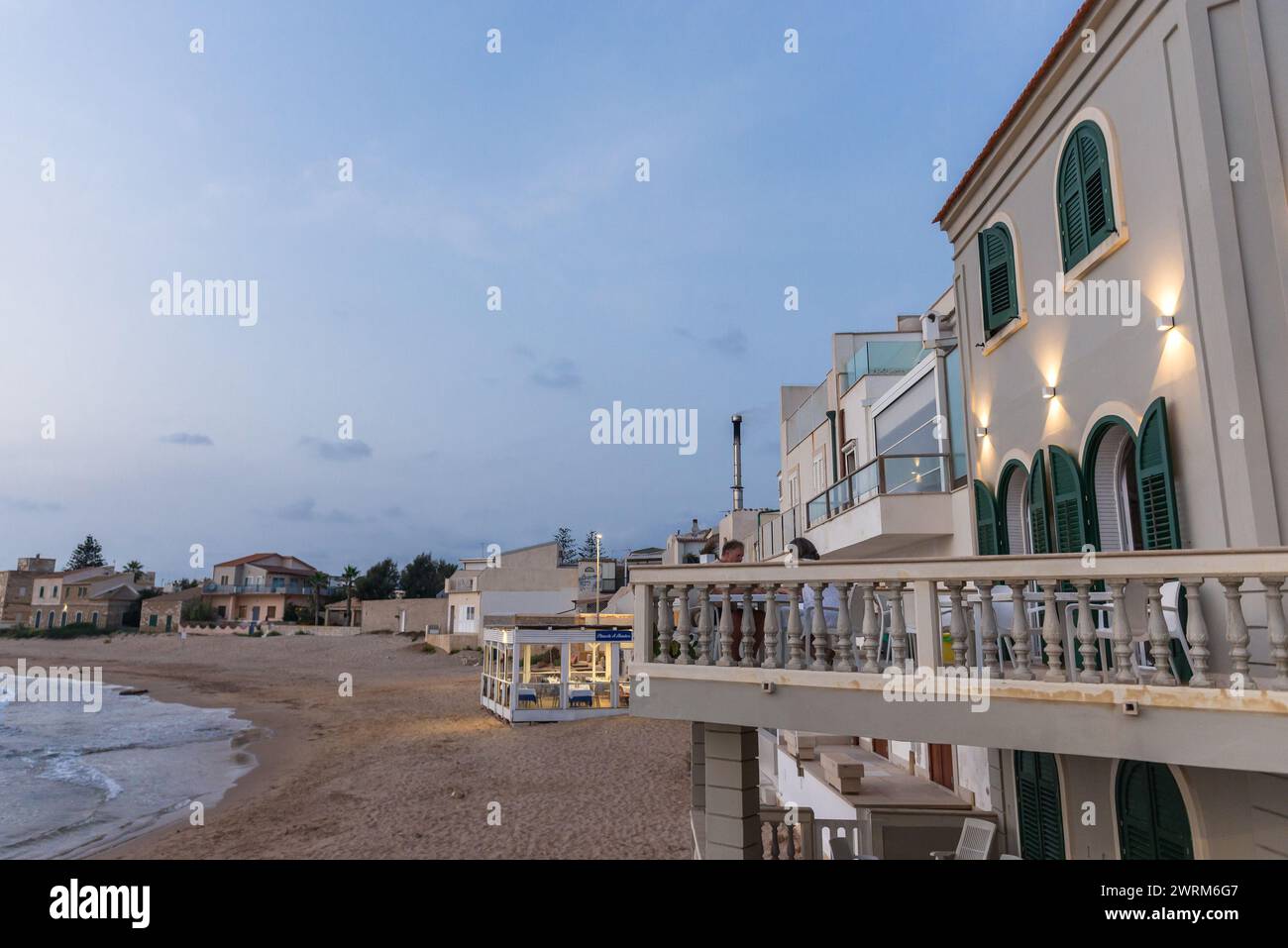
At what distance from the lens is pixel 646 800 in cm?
1570

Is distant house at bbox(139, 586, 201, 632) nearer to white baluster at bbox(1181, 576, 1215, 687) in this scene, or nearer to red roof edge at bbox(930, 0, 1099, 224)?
red roof edge at bbox(930, 0, 1099, 224)

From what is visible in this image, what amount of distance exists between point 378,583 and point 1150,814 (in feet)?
252

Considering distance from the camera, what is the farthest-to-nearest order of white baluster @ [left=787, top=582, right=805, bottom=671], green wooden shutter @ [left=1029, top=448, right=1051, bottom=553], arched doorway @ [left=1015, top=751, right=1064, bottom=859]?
1. green wooden shutter @ [left=1029, top=448, right=1051, bottom=553]
2. arched doorway @ [left=1015, top=751, right=1064, bottom=859]
3. white baluster @ [left=787, top=582, right=805, bottom=671]

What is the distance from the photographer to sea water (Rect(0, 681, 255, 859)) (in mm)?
16391

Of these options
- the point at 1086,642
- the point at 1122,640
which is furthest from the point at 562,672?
the point at 1122,640

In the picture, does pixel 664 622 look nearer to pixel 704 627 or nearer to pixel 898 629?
pixel 704 627

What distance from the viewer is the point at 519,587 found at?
2016 inches

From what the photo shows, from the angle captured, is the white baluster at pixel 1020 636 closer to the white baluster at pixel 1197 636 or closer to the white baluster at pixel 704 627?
the white baluster at pixel 1197 636

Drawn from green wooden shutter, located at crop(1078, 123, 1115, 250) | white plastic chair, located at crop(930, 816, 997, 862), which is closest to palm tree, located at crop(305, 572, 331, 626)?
white plastic chair, located at crop(930, 816, 997, 862)

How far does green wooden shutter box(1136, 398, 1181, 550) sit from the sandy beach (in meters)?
9.24

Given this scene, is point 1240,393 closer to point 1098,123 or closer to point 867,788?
point 1098,123

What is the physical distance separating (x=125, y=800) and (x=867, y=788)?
19.1m

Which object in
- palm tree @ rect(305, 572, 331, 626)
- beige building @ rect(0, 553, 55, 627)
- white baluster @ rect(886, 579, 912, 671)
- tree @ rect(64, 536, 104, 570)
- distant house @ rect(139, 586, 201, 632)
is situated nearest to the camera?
white baluster @ rect(886, 579, 912, 671)

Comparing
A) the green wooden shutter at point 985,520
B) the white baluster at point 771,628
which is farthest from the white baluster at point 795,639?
the green wooden shutter at point 985,520
